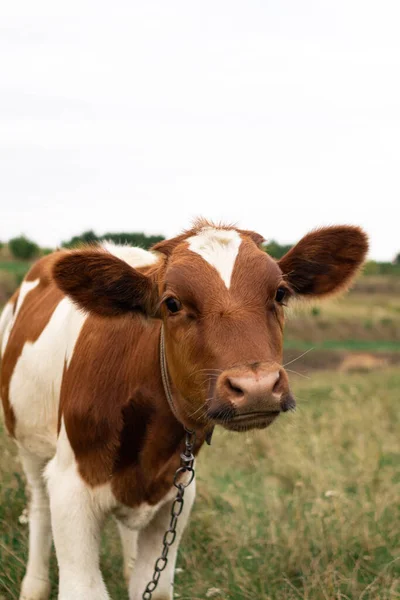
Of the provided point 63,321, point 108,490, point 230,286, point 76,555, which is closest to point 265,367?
point 230,286

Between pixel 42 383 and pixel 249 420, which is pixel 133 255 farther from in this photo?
pixel 249 420

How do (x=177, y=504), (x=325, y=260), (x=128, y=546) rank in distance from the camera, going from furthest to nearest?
(x=128, y=546), (x=177, y=504), (x=325, y=260)

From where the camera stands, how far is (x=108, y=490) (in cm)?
388

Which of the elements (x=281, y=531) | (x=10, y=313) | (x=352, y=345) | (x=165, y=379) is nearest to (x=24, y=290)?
(x=10, y=313)

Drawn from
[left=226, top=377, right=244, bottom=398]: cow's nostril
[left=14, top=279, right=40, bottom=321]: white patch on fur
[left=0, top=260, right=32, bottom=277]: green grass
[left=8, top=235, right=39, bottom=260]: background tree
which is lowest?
[left=0, top=260, right=32, bottom=277]: green grass

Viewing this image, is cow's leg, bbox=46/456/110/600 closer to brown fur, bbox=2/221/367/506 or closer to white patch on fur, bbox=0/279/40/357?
brown fur, bbox=2/221/367/506

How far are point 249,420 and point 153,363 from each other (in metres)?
0.89

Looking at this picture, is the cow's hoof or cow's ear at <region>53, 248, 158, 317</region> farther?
the cow's hoof

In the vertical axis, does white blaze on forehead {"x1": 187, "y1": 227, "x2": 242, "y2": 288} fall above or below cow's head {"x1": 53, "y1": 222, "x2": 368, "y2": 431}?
above

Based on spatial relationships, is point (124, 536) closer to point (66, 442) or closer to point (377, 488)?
point (66, 442)

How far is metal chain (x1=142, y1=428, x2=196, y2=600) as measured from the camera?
3.79 metres

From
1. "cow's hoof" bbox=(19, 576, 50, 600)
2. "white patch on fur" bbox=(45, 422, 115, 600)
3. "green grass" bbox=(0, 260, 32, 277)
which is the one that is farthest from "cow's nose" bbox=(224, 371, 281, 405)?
"green grass" bbox=(0, 260, 32, 277)

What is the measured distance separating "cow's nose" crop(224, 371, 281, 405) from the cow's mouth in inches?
3.0

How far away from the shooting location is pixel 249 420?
10.0 feet
